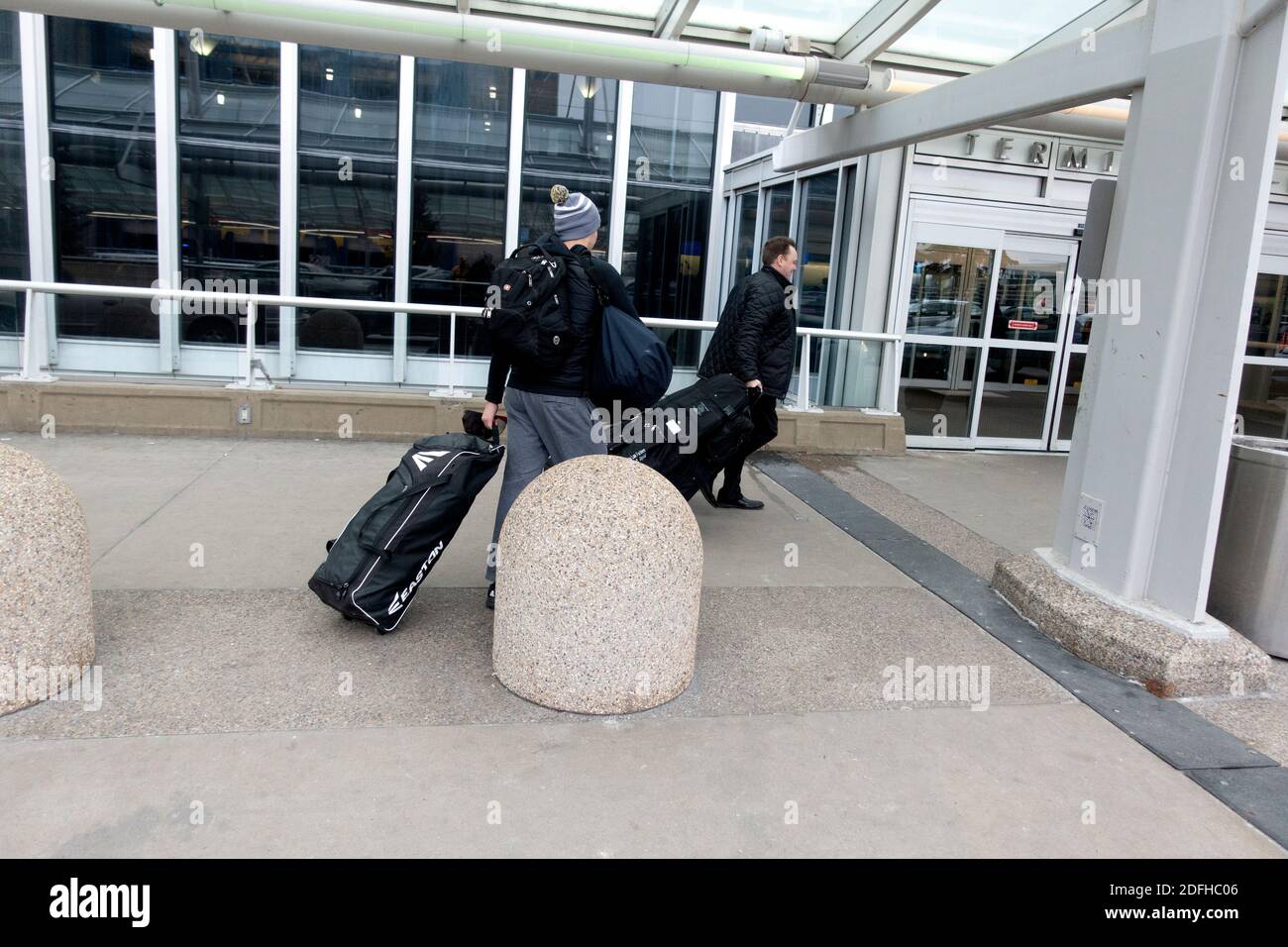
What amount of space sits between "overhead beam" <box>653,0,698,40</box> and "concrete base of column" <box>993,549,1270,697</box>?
439 centimetres

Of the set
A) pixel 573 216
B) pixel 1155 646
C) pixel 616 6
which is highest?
pixel 616 6

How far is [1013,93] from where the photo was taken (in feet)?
17.1

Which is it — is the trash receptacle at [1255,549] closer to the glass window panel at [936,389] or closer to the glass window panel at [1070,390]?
the glass window panel at [936,389]

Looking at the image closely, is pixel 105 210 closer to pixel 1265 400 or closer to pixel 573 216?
pixel 573 216

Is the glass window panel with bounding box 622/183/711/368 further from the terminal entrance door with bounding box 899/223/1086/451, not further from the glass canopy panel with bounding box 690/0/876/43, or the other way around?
the glass canopy panel with bounding box 690/0/876/43

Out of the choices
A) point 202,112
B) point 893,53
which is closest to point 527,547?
point 893,53

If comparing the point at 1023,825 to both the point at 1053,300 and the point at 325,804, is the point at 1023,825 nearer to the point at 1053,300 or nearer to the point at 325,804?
the point at 325,804

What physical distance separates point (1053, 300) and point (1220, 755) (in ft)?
24.4

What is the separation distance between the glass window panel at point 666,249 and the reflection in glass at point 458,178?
5.81ft

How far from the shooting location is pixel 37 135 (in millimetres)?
10641

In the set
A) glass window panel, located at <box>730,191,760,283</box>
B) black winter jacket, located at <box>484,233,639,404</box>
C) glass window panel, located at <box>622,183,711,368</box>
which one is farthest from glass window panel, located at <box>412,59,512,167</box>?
black winter jacket, located at <box>484,233,639,404</box>

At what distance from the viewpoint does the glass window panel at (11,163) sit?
1052 cm

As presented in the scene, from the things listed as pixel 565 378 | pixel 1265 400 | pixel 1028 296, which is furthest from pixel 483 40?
pixel 1265 400

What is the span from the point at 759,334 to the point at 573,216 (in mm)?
2325
